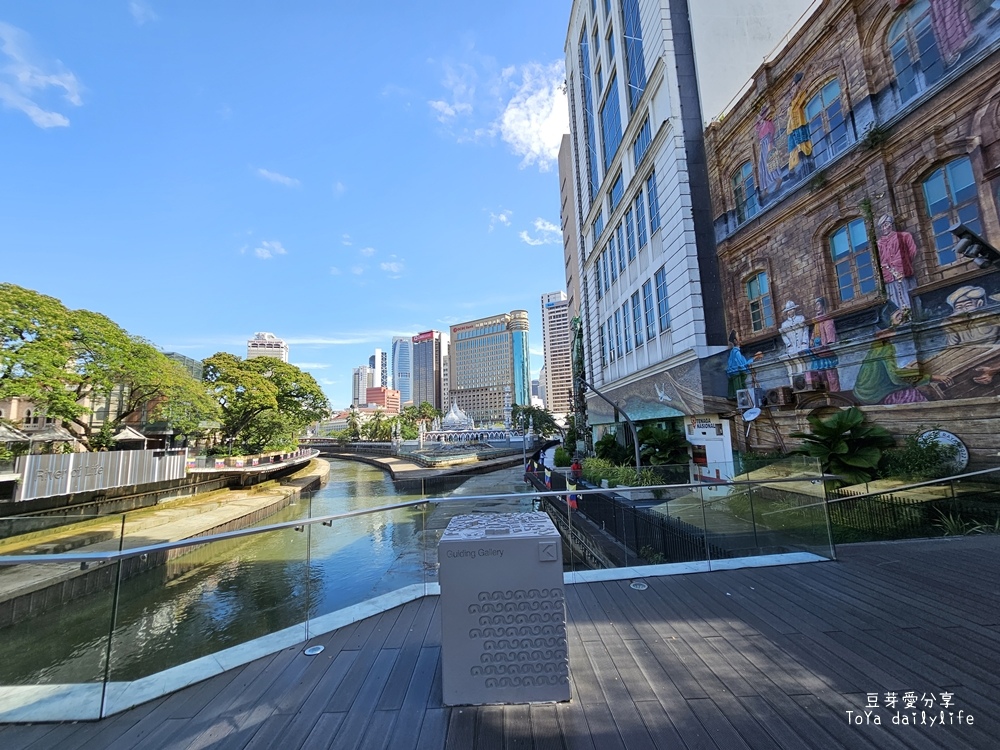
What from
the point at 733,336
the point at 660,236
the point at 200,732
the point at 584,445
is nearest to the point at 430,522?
the point at 200,732

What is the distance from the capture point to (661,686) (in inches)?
97.9

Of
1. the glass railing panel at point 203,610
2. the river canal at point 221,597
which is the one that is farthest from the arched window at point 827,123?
the glass railing panel at point 203,610

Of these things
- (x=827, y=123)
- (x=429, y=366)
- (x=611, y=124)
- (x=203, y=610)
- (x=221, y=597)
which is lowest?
(x=221, y=597)

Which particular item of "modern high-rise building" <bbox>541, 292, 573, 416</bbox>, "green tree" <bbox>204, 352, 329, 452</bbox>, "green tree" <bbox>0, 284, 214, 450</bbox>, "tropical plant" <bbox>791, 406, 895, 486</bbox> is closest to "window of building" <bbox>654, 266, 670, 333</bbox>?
"tropical plant" <bbox>791, 406, 895, 486</bbox>

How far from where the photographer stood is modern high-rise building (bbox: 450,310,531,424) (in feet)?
417

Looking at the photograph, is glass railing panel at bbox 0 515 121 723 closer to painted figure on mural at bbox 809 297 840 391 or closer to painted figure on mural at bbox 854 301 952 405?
painted figure on mural at bbox 854 301 952 405

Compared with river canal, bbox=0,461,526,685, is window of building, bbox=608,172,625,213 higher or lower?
higher

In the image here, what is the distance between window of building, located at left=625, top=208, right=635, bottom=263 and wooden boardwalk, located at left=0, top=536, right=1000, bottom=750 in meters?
17.2

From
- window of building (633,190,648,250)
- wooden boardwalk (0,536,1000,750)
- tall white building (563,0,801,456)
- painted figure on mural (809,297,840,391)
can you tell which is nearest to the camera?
wooden boardwalk (0,536,1000,750)

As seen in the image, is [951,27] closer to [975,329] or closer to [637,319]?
[975,329]

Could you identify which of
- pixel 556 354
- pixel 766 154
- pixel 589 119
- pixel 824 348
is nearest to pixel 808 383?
pixel 824 348

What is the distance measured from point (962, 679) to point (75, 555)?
5962 mm

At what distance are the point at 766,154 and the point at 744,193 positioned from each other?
3.98ft

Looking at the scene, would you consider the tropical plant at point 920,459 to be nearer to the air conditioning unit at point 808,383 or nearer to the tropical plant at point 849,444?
the tropical plant at point 849,444
